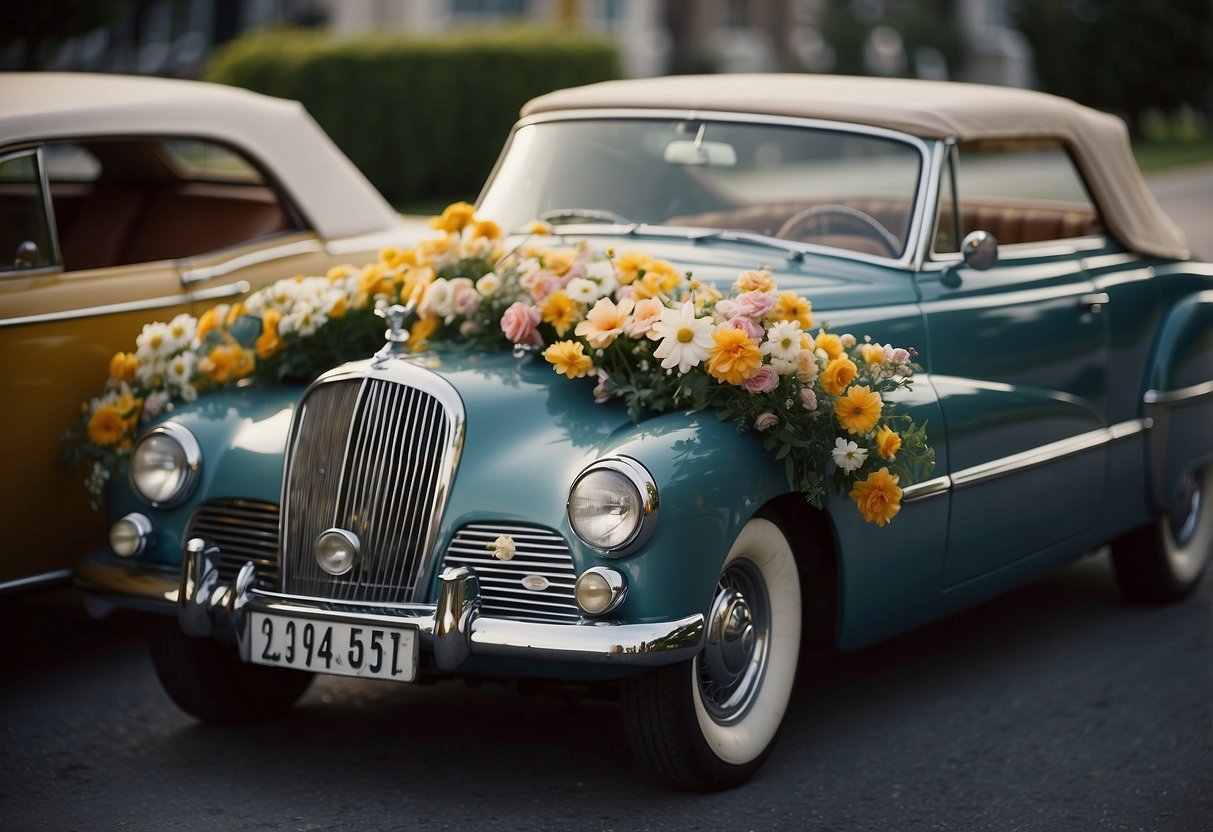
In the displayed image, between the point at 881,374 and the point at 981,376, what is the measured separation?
0.84 m

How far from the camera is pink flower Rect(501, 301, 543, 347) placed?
4.42 meters

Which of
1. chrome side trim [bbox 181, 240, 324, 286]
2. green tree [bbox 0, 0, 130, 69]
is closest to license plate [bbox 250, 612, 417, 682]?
chrome side trim [bbox 181, 240, 324, 286]

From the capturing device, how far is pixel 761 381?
409 centimetres

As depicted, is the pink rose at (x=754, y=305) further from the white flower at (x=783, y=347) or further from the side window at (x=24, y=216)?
the side window at (x=24, y=216)

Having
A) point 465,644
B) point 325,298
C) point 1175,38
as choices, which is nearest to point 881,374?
point 465,644

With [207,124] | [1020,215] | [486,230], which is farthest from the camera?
[1020,215]

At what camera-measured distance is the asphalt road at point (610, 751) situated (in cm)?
407

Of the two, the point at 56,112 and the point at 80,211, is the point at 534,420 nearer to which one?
the point at 56,112

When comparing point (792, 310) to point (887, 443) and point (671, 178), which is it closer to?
point (887, 443)

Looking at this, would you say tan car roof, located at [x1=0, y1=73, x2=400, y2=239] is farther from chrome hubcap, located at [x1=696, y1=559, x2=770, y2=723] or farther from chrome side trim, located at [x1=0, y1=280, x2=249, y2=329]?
chrome hubcap, located at [x1=696, y1=559, x2=770, y2=723]

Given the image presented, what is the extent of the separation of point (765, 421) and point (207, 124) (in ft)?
9.47

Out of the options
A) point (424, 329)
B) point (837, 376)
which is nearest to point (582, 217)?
point (424, 329)

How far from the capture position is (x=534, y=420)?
4117 mm

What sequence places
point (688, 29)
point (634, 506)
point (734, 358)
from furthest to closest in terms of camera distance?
point (688, 29) < point (734, 358) < point (634, 506)
